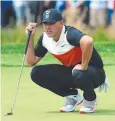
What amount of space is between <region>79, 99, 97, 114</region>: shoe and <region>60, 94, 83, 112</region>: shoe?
0.18 metres

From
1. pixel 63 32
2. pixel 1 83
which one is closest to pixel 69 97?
pixel 63 32

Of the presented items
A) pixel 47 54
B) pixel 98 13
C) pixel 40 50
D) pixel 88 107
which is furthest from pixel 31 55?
pixel 98 13

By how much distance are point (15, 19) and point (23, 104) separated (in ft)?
33.4

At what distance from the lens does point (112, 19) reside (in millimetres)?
17141

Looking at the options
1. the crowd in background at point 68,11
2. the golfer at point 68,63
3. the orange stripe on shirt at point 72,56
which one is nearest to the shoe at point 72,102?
the golfer at point 68,63

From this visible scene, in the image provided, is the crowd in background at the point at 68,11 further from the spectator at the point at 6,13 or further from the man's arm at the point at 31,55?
the man's arm at the point at 31,55

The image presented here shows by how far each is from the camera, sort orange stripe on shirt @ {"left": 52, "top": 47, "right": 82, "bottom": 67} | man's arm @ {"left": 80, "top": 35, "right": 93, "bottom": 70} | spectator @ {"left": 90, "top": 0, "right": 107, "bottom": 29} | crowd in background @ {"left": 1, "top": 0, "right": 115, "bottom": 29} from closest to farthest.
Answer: man's arm @ {"left": 80, "top": 35, "right": 93, "bottom": 70}
orange stripe on shirt @ {"left": 52, "top": 47, "right": 82, "bottom": 67}
spectator @ {"left": 90, "top": 0, "right": 107, "bottom": 29}
crowd in background @ {"left": 1, "top": 0, "right": 115, "bottom": 29}

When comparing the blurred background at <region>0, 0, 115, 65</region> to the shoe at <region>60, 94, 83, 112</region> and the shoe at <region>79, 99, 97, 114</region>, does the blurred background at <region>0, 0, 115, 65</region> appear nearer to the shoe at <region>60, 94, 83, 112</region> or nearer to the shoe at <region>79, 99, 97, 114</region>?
the shoe at <region>60, 94, 83, 112</region>

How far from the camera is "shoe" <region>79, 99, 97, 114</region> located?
7.26 metres

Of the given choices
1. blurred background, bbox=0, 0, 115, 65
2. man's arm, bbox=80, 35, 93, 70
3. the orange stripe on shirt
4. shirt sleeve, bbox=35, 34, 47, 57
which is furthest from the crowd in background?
man's arm, bbox=80, 35, 93, 70

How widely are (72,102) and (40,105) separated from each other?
17.4 inches

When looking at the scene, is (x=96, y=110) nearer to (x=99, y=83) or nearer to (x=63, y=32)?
(x=99, y=83)

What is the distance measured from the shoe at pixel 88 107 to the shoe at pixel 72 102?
176mm

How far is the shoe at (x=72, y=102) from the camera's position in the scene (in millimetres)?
7441
